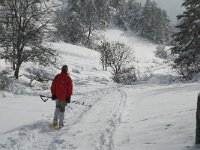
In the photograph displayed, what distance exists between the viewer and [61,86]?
10.6m

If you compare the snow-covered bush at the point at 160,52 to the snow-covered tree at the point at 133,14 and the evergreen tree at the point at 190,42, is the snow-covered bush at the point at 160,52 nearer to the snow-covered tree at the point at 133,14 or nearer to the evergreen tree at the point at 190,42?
the snow-covered tree at the point at 133,14

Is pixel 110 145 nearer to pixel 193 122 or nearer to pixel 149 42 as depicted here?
pixel 193 122

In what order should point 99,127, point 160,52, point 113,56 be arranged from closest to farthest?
point 99,127 → point 113,56 → point 160,52

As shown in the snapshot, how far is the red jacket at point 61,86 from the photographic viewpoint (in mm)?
10617

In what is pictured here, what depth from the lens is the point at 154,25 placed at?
106 m

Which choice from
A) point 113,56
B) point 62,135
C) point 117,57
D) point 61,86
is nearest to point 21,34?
point 61,86

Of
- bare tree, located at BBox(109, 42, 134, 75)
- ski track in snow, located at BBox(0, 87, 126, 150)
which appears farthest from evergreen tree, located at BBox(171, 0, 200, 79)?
ski track in snow, located at BBox(0, 87, 126, 150)

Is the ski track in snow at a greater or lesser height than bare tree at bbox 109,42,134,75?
lesser

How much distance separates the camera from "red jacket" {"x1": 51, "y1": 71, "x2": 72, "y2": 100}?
10617 millimetres

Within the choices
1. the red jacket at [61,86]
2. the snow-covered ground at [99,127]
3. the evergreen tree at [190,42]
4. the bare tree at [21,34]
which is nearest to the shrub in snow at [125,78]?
the evergreen tree at [190,42]

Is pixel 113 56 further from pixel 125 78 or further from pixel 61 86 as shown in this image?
pixel 61 86

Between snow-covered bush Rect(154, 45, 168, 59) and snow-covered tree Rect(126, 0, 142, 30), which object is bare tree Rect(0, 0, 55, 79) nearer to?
snow-covered bush Rect(154, 45, 168, 59)

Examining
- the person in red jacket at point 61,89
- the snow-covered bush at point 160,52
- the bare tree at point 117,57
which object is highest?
the snow-covered bush at point 160,52

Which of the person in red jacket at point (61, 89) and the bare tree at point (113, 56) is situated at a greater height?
the bare tree at point (113, 56)
